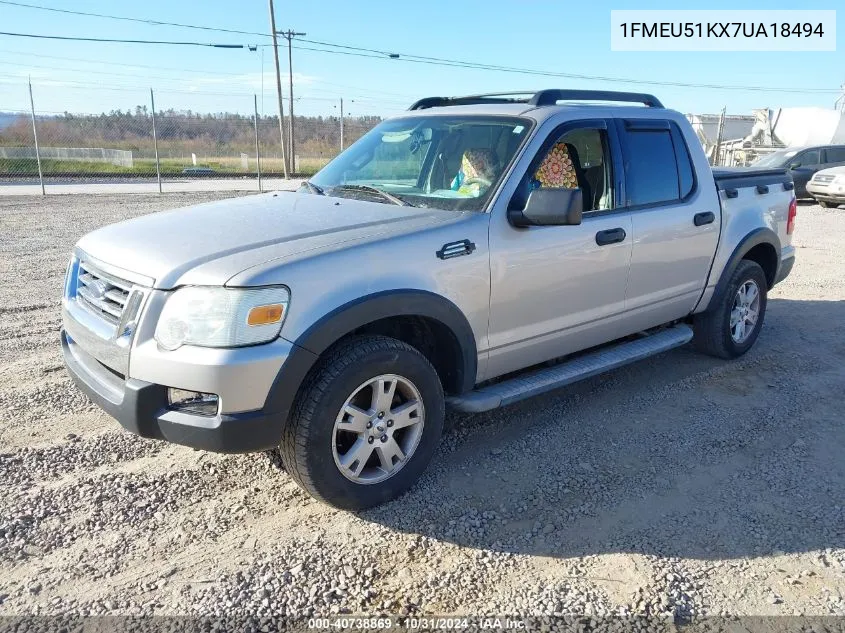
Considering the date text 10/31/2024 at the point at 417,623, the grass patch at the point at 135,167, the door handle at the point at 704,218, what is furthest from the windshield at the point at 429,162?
the grass patch at the point at 135,167

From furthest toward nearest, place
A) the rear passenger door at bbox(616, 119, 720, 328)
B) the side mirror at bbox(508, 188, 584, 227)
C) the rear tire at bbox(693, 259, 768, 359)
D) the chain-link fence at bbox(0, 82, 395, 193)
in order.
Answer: the chain-link fence at bbox(0, 82, 395, 193) < the rear tire at bbox(693, 259, 768, 359) < the rear passenger door at bbox(616, 119, 720, 328) < the side mirror at bbox(508, 188, 584, 227)

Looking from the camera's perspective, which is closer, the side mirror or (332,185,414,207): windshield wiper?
the side mirror

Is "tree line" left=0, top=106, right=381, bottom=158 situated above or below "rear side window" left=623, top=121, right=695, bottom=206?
above

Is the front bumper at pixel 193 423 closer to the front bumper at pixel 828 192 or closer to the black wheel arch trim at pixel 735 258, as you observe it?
the black wheel arch trim at pixel 735 258

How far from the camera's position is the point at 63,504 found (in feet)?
10.8

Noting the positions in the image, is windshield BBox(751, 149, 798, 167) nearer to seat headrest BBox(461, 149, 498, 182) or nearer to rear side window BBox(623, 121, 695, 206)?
rear side window BBox(623, 121, 695, 206)

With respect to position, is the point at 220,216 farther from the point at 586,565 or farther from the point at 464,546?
the point at 586,565

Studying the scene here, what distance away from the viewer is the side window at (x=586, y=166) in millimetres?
4164

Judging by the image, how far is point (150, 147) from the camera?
31.1 meters

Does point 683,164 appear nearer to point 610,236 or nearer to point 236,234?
point 610,236

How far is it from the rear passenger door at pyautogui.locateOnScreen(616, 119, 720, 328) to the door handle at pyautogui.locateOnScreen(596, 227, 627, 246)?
150mm

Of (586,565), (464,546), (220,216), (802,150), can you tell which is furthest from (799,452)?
(802,150)

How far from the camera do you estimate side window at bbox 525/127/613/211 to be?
4.16m

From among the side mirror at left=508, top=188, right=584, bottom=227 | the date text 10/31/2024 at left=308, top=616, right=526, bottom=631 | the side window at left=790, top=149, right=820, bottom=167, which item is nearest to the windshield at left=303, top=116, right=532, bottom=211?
the side mirror at left=508, top=188, right=584, bottom=227
